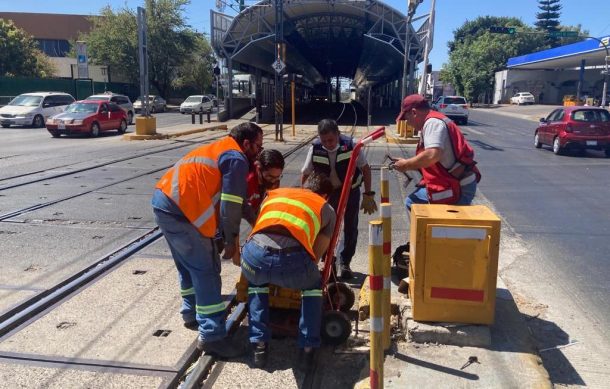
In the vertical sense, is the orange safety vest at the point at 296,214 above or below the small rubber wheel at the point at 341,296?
above

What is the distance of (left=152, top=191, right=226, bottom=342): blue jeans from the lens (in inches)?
146

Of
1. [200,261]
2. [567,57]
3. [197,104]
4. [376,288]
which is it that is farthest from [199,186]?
[567,57]

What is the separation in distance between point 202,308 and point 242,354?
0.43m

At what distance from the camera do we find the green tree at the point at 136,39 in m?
52.5

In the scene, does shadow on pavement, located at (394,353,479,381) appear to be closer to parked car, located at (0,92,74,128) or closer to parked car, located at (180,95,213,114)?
parked car, located at (0,92,74,128)

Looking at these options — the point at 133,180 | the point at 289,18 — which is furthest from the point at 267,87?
the point at 133,180

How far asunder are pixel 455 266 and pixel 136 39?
5336cm

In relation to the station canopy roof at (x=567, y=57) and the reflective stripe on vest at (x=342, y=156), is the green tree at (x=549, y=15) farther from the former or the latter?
the reflective stripe on vest at (x=342, y=156)

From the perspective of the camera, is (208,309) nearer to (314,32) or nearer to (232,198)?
(232,198)

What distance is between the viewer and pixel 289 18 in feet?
115

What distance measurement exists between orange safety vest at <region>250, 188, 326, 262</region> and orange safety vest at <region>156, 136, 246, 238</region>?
0.37 meters

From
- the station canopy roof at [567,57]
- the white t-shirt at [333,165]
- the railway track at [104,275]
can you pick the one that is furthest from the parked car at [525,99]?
the white t-shirt at [333,165]

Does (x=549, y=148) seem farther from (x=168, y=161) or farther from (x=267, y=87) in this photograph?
(x=267, y=87)

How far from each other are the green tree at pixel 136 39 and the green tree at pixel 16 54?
6833 mm
